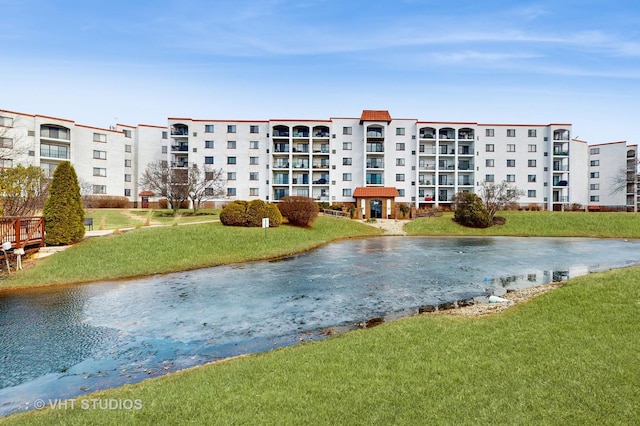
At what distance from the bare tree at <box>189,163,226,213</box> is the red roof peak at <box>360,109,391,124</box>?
2464 centimetres

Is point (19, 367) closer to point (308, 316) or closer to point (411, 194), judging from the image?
point (308, 316)

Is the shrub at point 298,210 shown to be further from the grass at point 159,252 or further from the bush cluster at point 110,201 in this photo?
the bush cluster at point 110,201

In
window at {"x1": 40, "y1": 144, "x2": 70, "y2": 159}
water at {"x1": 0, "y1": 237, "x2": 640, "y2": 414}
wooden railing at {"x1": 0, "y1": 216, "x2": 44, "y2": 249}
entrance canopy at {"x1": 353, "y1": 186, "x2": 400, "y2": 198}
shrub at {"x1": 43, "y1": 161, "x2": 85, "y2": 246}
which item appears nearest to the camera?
water at {"x1": 0, "y1": 237, "x2": 640, "y2": 414}

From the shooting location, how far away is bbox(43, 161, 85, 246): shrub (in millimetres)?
20609

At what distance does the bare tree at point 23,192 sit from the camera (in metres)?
19.4

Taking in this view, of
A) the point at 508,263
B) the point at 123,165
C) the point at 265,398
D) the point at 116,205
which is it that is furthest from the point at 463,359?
the point at 123,165

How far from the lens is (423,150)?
62.1 metres

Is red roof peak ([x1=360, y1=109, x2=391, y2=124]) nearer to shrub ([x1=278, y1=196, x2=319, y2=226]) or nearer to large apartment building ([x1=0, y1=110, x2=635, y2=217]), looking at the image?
large apartment building ([x1=0, y1=110, x2=635, y2=217])

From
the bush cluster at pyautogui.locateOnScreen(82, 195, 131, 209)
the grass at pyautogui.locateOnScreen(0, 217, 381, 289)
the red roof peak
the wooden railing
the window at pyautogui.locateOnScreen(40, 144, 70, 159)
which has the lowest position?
the grass at pyautogui.locateOnScreen(0, 217, 381, 289)

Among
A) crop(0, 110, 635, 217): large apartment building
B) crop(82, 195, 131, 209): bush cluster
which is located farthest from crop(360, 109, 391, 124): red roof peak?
crop(82, 195, 131, 209): bush cluster

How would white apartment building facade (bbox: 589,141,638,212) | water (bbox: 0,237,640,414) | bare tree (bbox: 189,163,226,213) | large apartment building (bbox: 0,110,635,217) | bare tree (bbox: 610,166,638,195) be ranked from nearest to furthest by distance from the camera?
water (bbox: 0,237,640,414) < bare tree (bbox: 189,163,226,213) < large apartment building (bbox: 0,110,635,217) < bare tree (bbox: 610,166,638,195) < white apartment building facade (bbox: 589,141,638,212)

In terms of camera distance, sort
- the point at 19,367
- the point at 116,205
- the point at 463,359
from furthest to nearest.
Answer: the point at 116,205 → the point at 19,367 → the point at 463,359

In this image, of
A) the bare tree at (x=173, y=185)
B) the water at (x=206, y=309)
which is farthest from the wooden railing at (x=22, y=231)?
the bare tree at (x=173, y=185)

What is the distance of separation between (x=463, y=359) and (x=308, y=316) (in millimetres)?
5559
